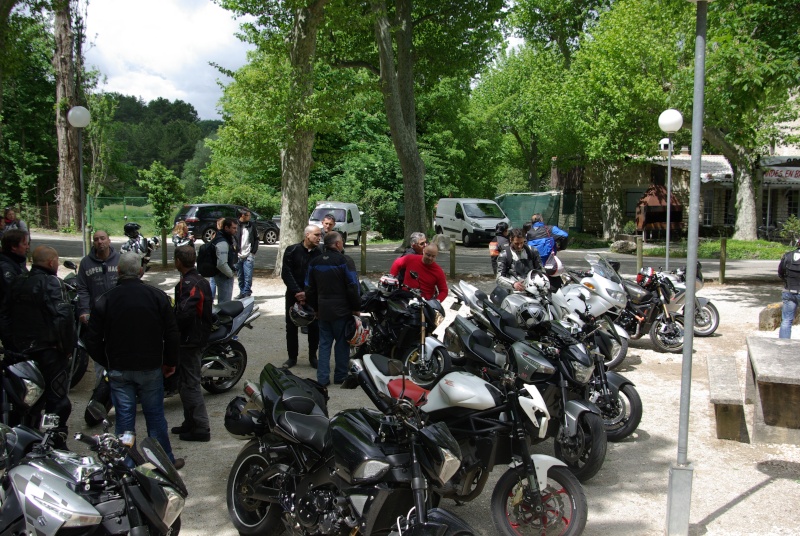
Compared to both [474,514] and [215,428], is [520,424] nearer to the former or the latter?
[474,514]

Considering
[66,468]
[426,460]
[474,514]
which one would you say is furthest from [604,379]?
[66,468]

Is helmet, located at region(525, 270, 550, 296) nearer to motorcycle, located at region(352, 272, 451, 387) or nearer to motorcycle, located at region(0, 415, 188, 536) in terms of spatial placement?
motorcycle, located at region(352, 272, 451, 387)

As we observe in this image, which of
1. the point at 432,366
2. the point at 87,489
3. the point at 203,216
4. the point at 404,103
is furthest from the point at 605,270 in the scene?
the point at 203,216

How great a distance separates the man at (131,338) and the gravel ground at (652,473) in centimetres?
83

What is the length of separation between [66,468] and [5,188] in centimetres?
3990

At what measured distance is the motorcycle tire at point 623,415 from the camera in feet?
20.2

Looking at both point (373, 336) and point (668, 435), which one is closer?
point (668, 435)

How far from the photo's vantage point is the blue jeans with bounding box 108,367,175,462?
4.98 m

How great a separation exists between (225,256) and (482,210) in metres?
20.1

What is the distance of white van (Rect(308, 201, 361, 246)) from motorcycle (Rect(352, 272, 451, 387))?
18.6 meters

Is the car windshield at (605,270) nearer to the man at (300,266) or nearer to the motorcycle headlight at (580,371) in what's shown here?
the man at (300,266)

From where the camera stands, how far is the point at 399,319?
816 centimetres

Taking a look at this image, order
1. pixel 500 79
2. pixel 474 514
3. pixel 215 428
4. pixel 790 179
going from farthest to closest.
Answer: pixel 500 79
pixel 790 179
pixel 215 428
pixel 474 514

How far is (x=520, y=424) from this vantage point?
439cm
